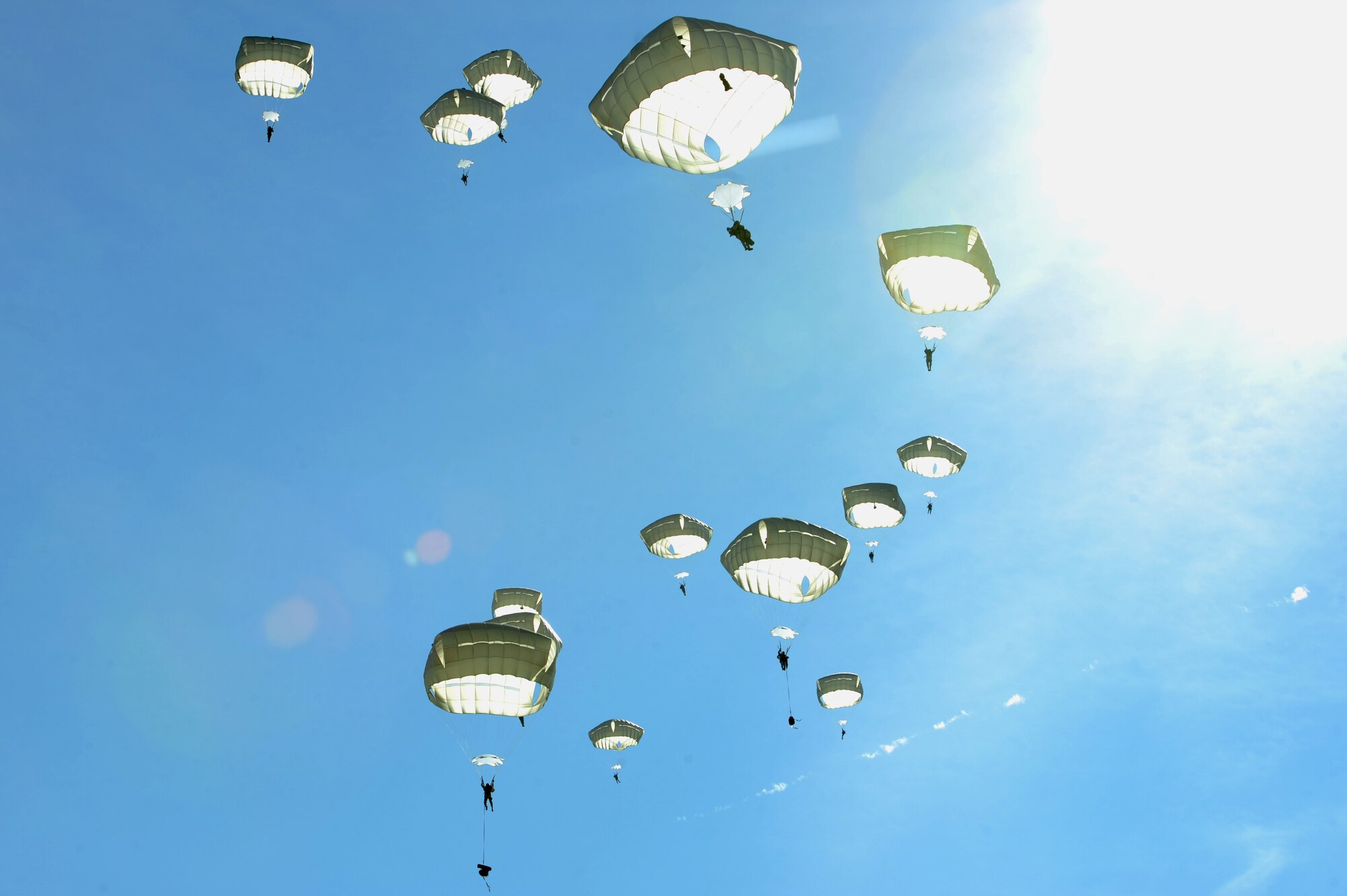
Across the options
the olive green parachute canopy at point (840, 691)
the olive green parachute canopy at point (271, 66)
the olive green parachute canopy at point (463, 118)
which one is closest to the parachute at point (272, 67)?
the olive green parachute canopy at point (271, 66)

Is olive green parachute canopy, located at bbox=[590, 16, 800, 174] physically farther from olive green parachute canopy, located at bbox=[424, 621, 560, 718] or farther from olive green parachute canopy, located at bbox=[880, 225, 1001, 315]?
olive green parachute canopy, located at bbox=[424, 621, 560, 718]

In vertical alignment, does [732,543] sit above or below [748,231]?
below

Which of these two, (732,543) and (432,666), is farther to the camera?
(732,543)

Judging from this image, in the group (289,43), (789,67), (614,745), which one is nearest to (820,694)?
(614,745)

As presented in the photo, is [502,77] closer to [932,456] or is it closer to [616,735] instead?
[932,456]

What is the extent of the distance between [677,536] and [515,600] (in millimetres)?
8968

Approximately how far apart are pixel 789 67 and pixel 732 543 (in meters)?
20.0

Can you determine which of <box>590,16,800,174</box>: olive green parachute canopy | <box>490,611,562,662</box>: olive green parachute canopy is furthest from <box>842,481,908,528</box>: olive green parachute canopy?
<box>590,16,800,174</box>: olive green parachute canopy

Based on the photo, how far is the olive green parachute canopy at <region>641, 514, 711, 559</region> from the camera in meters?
47.8

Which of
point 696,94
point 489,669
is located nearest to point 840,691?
point 489,669

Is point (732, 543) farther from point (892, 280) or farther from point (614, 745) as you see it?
point (614, 745)

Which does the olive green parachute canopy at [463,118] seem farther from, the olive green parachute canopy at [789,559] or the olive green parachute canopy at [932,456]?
the olive green parachute canopy at [932,456]

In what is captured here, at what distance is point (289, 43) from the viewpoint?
4678 cm

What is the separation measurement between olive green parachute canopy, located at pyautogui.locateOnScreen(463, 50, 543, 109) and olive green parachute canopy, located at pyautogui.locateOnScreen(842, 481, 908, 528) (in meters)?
26.7
